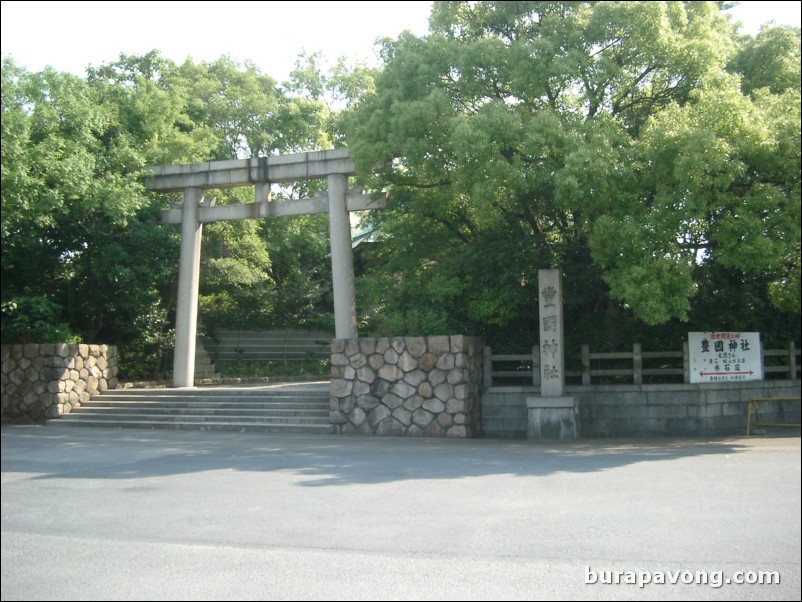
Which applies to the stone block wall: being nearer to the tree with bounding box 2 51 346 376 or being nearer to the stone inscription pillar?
the stone inscription pillar

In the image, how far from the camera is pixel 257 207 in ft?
65.4

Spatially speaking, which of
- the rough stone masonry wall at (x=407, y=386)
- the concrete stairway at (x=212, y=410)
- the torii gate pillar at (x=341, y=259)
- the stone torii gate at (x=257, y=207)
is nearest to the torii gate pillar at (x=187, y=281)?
the stone torii gate at (x=257, y=207)

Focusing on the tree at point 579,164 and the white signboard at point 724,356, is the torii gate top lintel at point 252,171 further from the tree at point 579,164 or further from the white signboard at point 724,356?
the white signboard at point 724,356

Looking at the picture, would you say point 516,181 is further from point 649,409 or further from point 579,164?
point 649,409

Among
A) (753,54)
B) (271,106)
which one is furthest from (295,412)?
(271,106)

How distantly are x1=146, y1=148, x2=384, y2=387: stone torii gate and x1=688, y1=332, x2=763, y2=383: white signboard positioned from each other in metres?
7.68

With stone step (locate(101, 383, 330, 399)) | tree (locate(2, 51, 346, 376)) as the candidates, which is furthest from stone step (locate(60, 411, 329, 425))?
tree (locate(2, 51, 346, 376))

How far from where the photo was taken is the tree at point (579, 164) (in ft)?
40.6

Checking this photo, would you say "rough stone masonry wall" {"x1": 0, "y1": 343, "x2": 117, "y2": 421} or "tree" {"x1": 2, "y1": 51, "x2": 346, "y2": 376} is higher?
"tree" {"x1": 2, "y1": 51, "x2": 346, "y2": 376}

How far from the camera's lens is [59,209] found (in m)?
17.4

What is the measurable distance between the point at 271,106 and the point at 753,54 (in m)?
18.0

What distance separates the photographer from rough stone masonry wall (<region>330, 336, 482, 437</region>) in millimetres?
14984

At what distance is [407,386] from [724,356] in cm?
645

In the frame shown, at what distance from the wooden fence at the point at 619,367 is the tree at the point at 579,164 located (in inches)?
24.9
